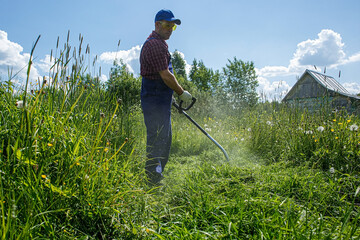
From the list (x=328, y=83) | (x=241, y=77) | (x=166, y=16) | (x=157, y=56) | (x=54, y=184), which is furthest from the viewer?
(x=241, y=77)

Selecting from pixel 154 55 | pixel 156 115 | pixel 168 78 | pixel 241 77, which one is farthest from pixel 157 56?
pixel 241 77

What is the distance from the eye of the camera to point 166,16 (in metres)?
2.97

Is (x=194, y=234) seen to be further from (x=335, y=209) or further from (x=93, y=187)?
(x=335, y=209)

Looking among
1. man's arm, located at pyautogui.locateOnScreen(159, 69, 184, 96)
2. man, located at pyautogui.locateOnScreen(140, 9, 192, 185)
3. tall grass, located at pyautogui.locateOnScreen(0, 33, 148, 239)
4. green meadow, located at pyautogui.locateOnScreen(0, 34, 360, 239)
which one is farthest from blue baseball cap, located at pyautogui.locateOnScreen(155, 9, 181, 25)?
tall grass, located at pyautogui.locateOnScreen(0, 33, 148, 239)

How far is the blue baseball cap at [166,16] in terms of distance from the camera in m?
2.95

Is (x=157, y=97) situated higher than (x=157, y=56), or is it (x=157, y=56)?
(x=157, y=56)

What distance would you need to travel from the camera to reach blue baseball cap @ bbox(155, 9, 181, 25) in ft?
9.69

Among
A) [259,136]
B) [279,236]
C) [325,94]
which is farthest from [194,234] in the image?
[325,94]

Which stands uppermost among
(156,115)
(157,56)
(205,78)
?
(205,78)

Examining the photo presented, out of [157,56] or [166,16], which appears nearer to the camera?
[157,56]

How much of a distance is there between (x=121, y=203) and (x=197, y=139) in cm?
395

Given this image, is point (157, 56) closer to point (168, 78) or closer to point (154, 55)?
point (154, 55)

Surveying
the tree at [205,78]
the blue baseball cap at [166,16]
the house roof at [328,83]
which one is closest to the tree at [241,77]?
the tree at [205,78]

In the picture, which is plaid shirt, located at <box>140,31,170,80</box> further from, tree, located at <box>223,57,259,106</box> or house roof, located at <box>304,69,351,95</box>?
tree, located at <box>223,57,259,106</box>
